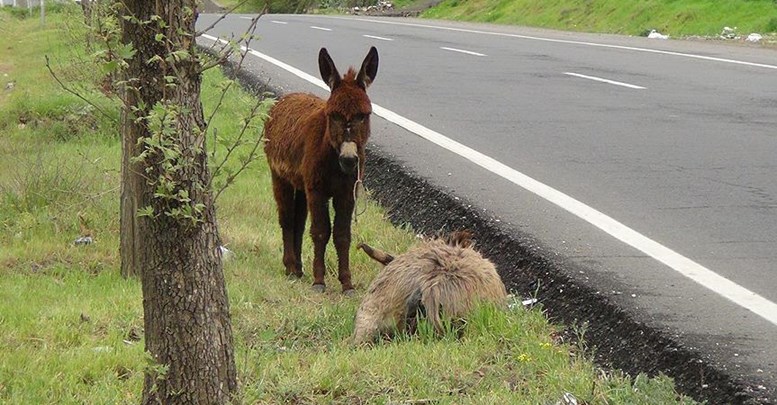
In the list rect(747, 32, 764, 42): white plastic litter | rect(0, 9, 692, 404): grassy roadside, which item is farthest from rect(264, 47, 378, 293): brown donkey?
rect(747, 32, 764, 42): white plastic litter

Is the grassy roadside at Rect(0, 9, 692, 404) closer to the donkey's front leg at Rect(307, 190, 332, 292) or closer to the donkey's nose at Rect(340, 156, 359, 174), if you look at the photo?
the donkey's front leg at Rect(307, 190, 332, 292)

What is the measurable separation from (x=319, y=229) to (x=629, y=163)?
2903 millimetres

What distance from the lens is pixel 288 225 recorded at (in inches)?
253

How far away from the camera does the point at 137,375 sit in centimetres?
431

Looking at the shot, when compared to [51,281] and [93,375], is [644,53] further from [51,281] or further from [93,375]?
[93,375]

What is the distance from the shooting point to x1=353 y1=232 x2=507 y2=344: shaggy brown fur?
4879 mm

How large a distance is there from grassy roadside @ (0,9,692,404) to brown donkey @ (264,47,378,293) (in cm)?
24

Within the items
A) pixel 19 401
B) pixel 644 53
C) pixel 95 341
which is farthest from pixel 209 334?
pixel 644 53

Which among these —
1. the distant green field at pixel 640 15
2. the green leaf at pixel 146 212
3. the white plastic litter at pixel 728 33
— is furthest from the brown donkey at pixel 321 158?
the distant green field at pixel 640 15

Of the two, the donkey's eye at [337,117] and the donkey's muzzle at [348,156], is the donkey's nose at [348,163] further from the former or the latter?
the donkey's eye at [337,117]

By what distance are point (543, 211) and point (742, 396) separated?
2.75 meters

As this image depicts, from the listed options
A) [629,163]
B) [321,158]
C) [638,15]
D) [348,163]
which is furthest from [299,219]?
[638,15]

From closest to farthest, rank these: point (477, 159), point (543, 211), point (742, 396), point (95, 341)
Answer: point (742, 396), point (95, 341), point (543, 211), point (477, 159)

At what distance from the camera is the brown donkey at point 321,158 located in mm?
5477
